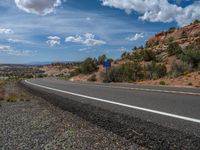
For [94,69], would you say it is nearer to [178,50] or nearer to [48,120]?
[178,50]

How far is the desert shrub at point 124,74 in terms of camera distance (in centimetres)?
3035

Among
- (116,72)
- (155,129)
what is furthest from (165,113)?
(116,72)

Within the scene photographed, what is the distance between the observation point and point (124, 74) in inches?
1232

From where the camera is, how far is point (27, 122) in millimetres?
7121

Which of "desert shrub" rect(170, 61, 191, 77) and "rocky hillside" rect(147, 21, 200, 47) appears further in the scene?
"rocky hillside" rect(147, 21, 200, 47)

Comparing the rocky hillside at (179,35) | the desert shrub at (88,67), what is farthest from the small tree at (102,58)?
the rocky hillside at (179,35)

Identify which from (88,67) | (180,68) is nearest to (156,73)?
(180,68)

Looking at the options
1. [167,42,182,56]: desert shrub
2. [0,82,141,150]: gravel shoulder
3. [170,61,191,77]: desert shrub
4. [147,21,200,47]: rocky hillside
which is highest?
[147,21,200,47]: rocky hillside

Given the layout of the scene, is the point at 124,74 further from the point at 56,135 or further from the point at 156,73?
the point at 56,135

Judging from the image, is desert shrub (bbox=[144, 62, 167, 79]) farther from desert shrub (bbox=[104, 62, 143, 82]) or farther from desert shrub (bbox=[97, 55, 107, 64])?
desert shrub (bbox=[97, 55, 107, 64])

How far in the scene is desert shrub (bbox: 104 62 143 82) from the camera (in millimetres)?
30347

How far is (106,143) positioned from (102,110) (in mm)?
3554

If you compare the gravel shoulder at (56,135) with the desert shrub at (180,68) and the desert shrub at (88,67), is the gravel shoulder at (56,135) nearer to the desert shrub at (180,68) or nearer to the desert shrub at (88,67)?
the desert shrub at (180,68)

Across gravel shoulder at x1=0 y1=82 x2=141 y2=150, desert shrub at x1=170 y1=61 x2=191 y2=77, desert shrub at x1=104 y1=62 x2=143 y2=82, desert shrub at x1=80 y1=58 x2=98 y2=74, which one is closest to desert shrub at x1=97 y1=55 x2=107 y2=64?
desert shrub at x1=80 y1=58 x2=98 y2=74
